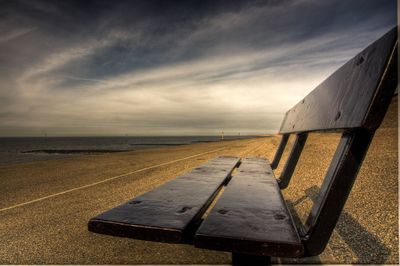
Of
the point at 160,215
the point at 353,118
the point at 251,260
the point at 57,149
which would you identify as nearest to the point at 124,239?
the point at 160,215

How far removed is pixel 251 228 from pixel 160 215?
418 millimetres

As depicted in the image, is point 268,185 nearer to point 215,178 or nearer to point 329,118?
point 215,178

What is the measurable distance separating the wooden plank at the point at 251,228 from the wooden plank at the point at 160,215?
9 centimetres

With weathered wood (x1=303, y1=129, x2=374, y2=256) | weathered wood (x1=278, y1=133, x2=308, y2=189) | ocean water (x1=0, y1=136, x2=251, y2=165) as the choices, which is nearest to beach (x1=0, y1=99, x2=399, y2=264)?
weathered wood (x1=278, y1=133, x2=308, y2=189)

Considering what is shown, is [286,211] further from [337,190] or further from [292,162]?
[292,162]

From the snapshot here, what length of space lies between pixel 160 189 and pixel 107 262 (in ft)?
2.78

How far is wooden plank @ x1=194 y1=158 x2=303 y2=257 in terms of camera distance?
92cm

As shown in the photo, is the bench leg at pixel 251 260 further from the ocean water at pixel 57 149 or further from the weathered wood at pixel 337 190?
the ocean water at pixel 57 149

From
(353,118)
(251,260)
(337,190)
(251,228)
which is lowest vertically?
(251,260)

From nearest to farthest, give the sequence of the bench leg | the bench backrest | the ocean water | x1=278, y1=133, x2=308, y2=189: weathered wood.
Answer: the bench backrest → the bench leg → x1=278, y1=133, x2=308, y2=189: weathered wood → the ocean water

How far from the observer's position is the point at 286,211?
1250 millimetres

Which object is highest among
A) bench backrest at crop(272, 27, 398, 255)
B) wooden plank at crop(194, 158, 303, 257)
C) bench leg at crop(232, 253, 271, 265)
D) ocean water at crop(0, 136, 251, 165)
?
bench backrest at crop(272, 27, 398, 255)

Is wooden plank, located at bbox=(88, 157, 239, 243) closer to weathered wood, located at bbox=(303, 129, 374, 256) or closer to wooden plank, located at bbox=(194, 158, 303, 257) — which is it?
wooden plank, located at bbox=(194, 158, 303, 257)

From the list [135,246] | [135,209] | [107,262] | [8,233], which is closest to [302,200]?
[135,246]
